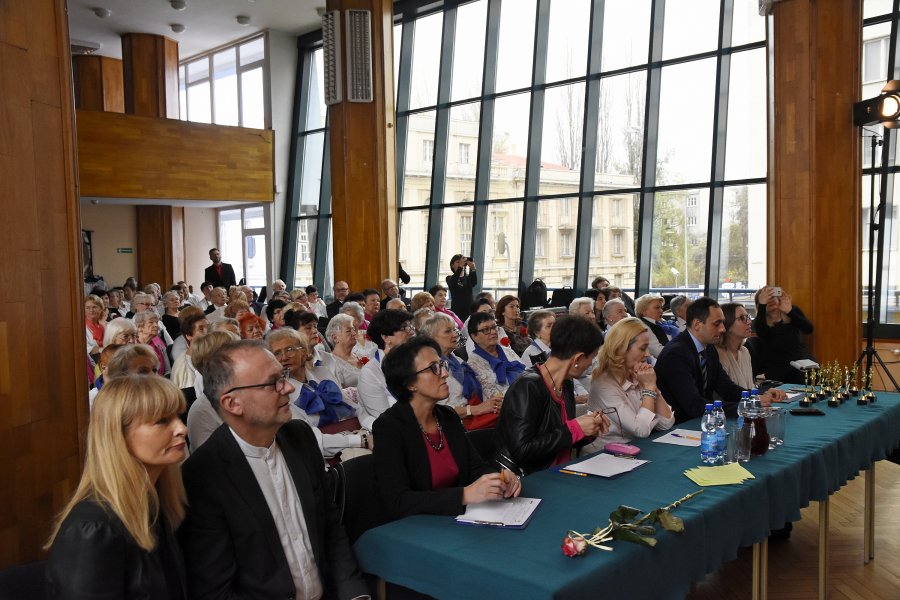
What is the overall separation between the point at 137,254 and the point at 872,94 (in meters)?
14.5

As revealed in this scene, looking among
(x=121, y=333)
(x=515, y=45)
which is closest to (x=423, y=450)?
(x=121, y=333)

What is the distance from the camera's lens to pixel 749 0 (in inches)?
369

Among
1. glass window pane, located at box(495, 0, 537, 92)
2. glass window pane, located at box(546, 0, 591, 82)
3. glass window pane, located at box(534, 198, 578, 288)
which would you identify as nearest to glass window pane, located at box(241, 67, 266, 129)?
glass window pane, located at box(495, 0, 537, 92)

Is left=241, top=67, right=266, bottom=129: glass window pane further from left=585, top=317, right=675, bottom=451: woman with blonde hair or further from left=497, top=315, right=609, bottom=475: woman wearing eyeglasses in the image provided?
left=497, top=315, right=609, bottom=475: woman wearing eyeglasses

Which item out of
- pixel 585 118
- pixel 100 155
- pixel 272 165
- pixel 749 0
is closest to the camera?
pixel 749 0

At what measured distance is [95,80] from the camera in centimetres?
1691

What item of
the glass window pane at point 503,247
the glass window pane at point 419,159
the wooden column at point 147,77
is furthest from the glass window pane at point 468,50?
the wooden column at point 147,77

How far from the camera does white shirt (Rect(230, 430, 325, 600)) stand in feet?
7.23

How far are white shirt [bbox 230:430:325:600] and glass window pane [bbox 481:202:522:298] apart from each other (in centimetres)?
955

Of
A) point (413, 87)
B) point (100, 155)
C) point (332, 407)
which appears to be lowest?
point (332, 407)

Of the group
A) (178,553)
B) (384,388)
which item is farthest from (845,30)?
(178,553)

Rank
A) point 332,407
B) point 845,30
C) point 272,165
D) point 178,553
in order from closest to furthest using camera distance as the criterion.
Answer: point 178,553 → point 332,407 → point 845,30 → point 272,165

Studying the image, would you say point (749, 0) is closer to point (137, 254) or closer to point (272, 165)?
point (272, 165)

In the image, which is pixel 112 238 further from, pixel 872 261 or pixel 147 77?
pixel 872 261
